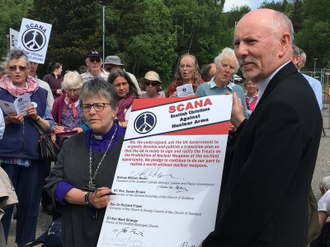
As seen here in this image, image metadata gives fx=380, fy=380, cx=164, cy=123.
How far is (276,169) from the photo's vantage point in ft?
4.91

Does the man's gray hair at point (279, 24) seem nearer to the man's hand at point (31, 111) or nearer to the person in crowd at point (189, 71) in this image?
the man's hand at point (31, 111)

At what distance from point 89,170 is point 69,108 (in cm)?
257

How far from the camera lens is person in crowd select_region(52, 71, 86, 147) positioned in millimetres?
4859

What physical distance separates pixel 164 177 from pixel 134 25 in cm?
4933

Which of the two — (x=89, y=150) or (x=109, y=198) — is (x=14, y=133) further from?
(x=109, y=198)

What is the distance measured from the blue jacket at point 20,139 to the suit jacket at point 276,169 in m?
3.12

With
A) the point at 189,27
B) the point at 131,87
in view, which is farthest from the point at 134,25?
the point at 131,87

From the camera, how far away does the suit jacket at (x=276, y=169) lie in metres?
1.49

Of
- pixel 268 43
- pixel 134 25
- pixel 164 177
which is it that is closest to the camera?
pixel 268 43

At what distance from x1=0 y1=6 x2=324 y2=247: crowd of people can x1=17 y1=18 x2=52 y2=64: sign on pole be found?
5.87ft

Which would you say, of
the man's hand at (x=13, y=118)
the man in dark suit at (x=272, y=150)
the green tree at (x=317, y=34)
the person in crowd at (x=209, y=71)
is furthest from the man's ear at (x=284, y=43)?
the green tree at (x=317, y=34)

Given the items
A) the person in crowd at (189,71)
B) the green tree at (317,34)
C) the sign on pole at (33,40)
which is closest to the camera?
the person in crowd at (189,71)

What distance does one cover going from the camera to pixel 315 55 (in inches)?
2046

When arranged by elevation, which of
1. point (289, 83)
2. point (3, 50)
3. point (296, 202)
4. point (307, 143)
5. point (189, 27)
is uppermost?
point (189, 27)
